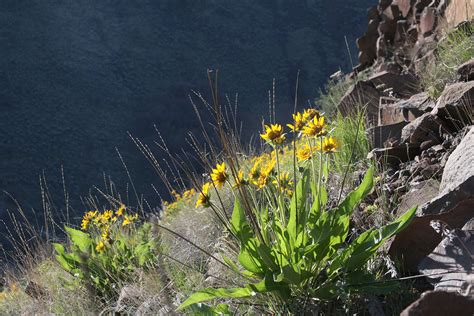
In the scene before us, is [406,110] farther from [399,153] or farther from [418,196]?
A: [418,196]

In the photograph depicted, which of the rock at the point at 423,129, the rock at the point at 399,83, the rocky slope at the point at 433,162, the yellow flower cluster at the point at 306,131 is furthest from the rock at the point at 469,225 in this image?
the rock at the point at 399,83

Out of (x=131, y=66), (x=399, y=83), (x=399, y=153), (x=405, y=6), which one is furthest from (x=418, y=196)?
(x=131, y=66)

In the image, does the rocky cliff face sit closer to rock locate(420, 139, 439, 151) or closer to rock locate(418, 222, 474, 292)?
rock locate(420, 139, 439, 151)

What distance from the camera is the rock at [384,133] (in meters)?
4.13

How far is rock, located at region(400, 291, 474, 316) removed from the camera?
194 centimetres

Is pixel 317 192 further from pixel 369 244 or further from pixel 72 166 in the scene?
pixel 72 166

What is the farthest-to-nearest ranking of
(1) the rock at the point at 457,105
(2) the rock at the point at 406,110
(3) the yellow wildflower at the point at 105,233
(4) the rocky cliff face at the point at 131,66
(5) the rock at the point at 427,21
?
1. (4) the rocky cliff face at the point at 131,66
2. (5) the rock at the point at 427,21
3. (2) the rock at the point at 406,110
4. (3) the yellow wildflower at the point at 105,233
5. (1) the rock at the point at 457,105

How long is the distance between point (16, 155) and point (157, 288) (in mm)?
25226

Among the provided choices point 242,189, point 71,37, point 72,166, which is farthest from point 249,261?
point 71,37

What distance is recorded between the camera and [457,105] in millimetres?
3730

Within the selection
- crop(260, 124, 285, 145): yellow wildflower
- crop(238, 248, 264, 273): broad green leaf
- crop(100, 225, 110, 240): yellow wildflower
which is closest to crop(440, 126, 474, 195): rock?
crop(260, 124, 285, 145): yellow wildflower

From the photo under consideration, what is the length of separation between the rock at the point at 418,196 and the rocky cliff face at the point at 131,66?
22531mm

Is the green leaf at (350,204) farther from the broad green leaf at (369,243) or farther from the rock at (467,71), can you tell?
the rock at (467,71)

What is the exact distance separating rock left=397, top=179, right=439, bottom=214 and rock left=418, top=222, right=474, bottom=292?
2.04 ft
